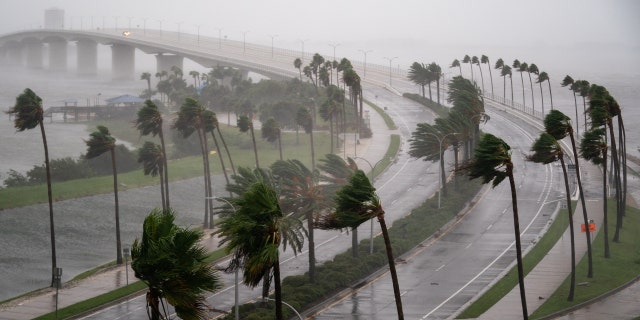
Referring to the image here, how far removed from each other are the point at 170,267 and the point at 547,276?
4636cm

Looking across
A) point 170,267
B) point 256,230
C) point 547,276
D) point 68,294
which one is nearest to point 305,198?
point 68,294

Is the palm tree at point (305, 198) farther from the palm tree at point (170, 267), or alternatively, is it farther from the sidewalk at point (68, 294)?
the palm tree at point (170, 267)

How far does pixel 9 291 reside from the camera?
259ft

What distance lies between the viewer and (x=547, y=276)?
7138 centimetres

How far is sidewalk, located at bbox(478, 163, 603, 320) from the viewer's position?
204 feet

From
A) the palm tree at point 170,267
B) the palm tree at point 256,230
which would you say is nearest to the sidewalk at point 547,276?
the palm tree at point 256,230

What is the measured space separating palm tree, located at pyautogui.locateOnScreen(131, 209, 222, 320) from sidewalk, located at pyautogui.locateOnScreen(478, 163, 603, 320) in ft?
108

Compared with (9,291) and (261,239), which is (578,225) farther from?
(261,239)

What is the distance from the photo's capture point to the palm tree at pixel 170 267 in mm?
30391

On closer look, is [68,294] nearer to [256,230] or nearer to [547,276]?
[547,276]

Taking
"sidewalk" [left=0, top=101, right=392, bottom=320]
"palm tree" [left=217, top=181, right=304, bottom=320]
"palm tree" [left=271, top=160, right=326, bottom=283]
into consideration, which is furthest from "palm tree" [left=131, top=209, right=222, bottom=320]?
"sidewalk" [left=0, top=101, right=392, bottom=320]

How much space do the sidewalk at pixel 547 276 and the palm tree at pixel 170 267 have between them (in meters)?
33.0

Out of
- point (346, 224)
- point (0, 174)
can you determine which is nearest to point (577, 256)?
point (346, 224)

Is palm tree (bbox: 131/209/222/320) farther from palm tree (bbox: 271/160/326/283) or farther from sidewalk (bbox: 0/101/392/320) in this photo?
sidewalk (bbox: 0/101/392/320)
